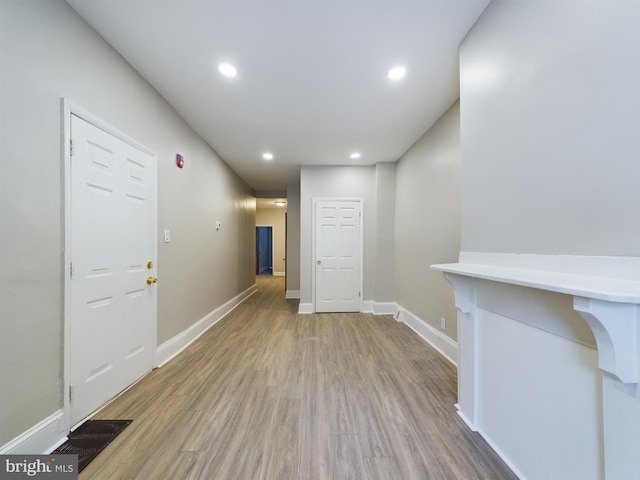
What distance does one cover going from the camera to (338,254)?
421 cm

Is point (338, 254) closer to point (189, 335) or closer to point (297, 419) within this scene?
point (189, 335)

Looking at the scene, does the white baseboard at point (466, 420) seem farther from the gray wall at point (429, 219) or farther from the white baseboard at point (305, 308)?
the white baseboard at point (305, 308)

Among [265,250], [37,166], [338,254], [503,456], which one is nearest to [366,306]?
[338,254]

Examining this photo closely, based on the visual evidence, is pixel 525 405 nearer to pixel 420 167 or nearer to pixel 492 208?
pixel 492 208

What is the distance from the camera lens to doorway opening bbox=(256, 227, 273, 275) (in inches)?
388

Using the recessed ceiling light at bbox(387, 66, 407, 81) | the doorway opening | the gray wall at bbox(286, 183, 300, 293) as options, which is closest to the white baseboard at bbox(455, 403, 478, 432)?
the recessed ceiling light at bbox(387, 66, 407, 81)

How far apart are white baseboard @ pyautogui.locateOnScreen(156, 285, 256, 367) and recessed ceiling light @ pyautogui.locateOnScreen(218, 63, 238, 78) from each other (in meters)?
2.57

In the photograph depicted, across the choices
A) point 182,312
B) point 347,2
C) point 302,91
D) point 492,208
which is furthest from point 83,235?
Answer: point 492,208

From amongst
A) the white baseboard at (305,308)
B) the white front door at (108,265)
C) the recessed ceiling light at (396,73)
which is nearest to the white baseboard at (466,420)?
the white front door at (108,265)

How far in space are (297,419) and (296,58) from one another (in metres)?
2.62

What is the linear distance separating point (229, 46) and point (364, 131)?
1755mm

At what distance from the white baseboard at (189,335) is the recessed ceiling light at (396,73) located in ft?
10.7

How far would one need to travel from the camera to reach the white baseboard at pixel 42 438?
46.0 inches

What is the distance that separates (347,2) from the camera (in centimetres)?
141
